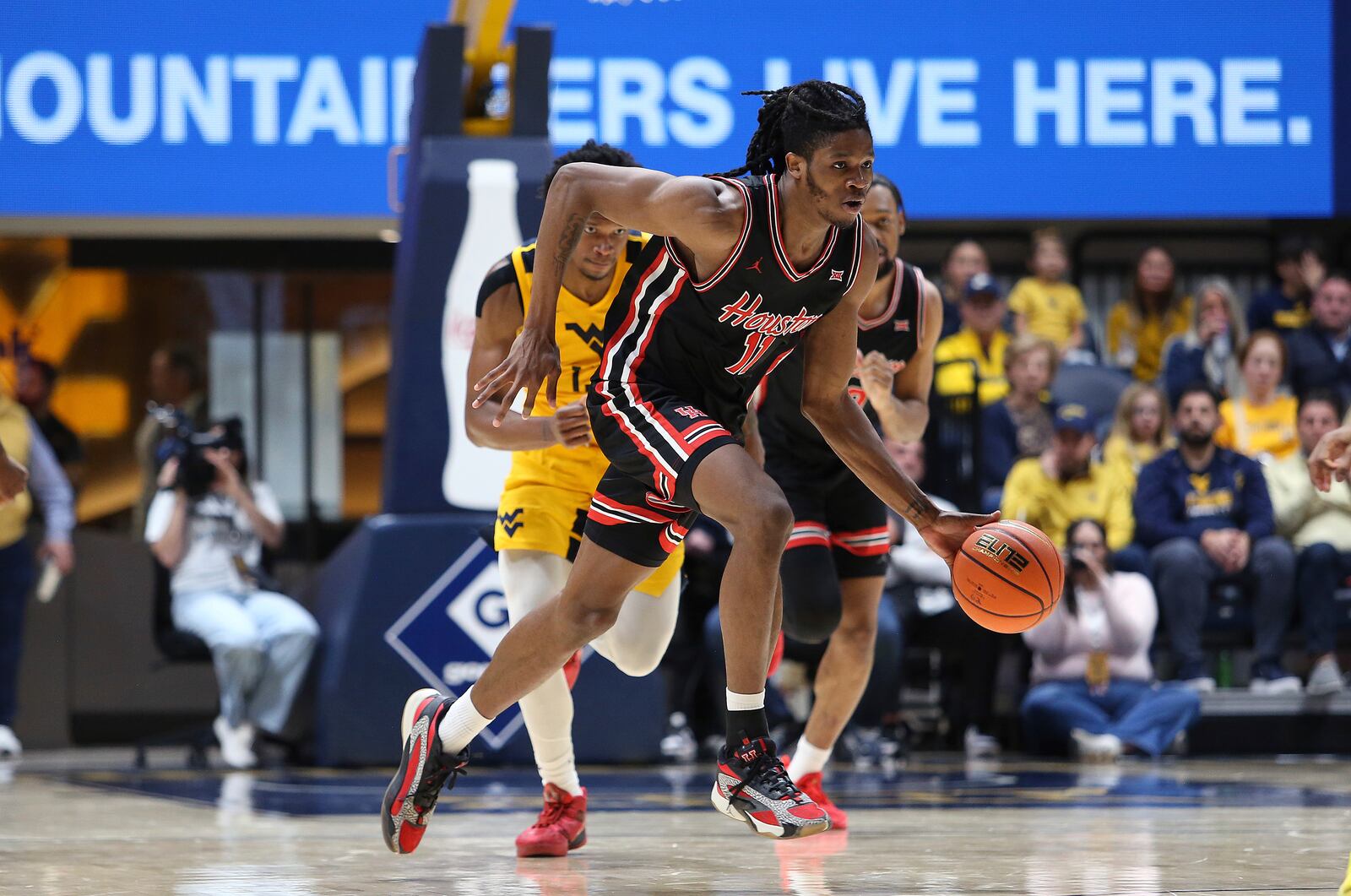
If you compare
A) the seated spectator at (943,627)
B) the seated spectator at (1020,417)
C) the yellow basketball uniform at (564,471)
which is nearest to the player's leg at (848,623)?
the yellow basketball uniform at (564,471)

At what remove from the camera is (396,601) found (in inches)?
329

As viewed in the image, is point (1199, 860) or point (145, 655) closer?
point (1199, 860)

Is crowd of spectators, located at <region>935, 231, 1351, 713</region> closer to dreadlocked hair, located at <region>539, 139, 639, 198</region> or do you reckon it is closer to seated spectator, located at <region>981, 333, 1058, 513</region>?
seated spectator, located at <region>981, 333, 1058, 513</region>

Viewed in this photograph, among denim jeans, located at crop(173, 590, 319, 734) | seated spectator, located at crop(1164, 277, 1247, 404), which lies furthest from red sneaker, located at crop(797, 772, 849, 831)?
seated spectator, located at crop(1164, 277, 1247, 404)

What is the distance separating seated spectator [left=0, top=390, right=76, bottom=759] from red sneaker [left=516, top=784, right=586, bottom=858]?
5.55 meters

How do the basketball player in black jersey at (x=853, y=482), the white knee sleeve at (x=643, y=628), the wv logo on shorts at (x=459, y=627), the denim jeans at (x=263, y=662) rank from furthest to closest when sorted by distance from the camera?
the denim jeans at (x=263, y=662), the wv logo on shorts at (x=459, y=627), the basketball player in black jersey at (x=853, y=482), the white knee sleeve at (x=643, y=628)

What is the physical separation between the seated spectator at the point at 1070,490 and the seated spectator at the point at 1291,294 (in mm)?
2469

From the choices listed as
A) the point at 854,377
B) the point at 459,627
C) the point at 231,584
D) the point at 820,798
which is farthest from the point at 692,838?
the point at 231,584

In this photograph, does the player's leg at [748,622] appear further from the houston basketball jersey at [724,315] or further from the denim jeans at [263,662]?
the denim jeans at [263,662]

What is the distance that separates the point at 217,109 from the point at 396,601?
3.89 meters

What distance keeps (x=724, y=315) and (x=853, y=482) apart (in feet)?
5.13

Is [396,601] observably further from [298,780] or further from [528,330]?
[528,330]

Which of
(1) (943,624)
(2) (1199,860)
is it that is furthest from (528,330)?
(1) (943,624)

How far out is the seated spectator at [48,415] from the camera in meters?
11.3
